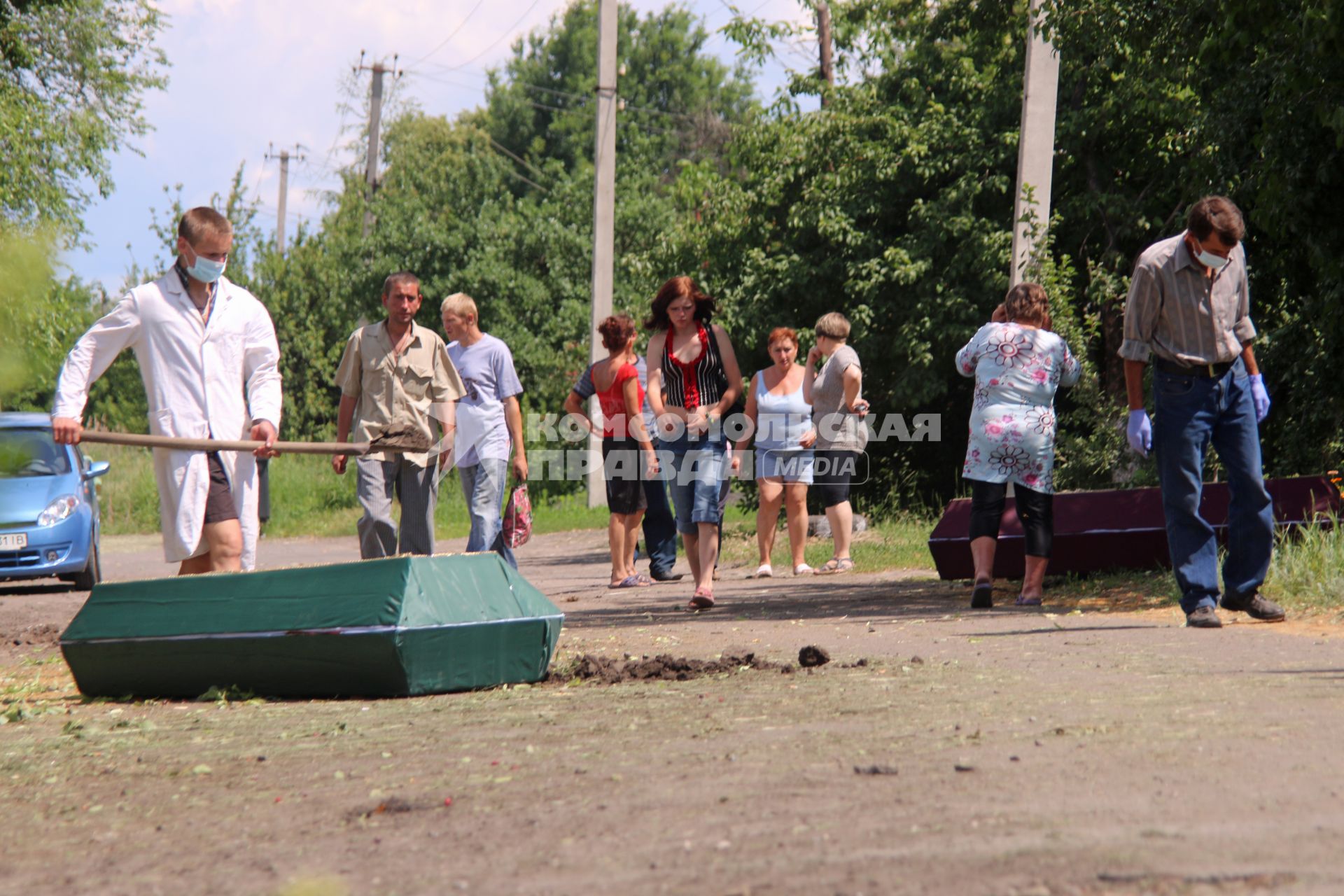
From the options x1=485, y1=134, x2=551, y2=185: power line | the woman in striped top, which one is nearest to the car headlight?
the woman in striped top

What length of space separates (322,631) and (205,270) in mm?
1742

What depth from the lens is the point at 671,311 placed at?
9.42 m

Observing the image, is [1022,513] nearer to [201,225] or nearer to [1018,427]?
[1018,427]

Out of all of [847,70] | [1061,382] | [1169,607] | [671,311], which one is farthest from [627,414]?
[847,70]

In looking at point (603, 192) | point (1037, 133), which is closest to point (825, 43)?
point (603, 192)

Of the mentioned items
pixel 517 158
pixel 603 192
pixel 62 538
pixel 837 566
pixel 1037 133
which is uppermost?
pixel 517 158

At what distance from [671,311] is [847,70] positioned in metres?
11.6

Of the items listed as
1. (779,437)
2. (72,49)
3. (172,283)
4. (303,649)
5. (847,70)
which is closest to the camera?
(303,649)

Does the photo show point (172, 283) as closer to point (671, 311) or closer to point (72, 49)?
point (671, 311)

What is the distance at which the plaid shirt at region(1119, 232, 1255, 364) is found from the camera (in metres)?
6.95

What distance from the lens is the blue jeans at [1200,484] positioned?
6.96 metres

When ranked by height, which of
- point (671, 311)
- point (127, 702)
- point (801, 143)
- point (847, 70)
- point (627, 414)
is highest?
point (847, 70)

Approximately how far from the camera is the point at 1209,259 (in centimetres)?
695

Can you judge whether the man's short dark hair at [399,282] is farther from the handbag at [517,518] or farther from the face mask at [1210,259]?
the face mask at [1210,259]
